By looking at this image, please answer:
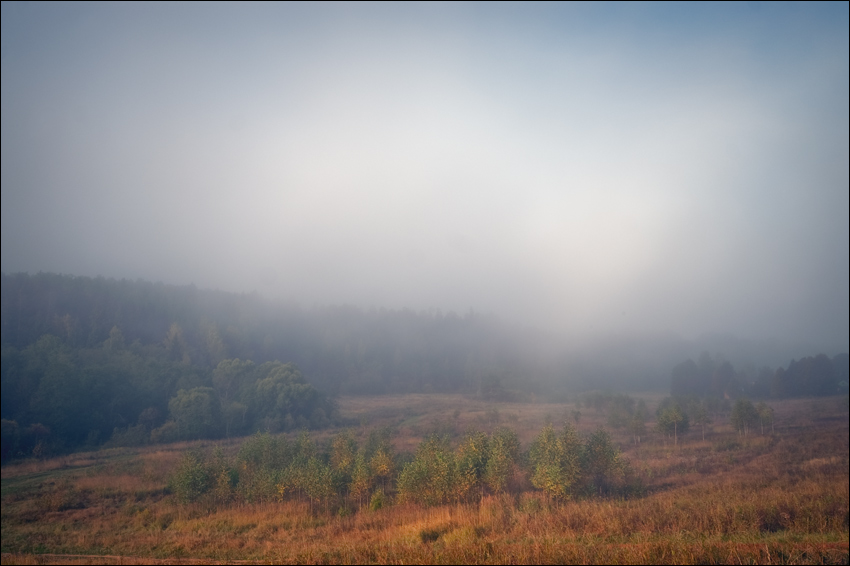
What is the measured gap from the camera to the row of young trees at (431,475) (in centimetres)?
2731

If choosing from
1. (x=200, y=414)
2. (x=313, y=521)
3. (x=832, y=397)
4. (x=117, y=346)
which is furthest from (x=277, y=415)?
(x=832, y=397)

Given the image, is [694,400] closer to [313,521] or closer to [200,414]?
[313,521]

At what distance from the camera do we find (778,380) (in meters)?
82.1

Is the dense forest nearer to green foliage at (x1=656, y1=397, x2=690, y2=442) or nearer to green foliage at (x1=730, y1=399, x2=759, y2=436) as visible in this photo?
green foliage at (x1=730, y1=399, x2=759, y2=436)

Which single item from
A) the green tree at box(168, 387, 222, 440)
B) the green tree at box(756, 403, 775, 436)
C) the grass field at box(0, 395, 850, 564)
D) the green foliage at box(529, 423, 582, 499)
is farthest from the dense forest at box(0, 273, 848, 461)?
the green foliage at box(529, 423, 582, 499)

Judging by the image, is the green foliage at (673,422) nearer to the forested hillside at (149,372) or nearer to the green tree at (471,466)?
the green tree at (471,466)

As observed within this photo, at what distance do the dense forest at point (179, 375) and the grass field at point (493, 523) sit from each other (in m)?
29.5

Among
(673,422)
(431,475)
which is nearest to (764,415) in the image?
(673,422)

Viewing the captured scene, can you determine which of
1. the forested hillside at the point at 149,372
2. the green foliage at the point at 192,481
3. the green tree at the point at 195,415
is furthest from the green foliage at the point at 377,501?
the green tree at the point at 195,415

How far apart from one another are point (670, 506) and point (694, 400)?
56.7 metres

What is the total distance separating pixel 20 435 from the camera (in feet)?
175

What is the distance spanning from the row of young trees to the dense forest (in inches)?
1730

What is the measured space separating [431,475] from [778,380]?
93.1 metres

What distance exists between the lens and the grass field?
16.6 m
